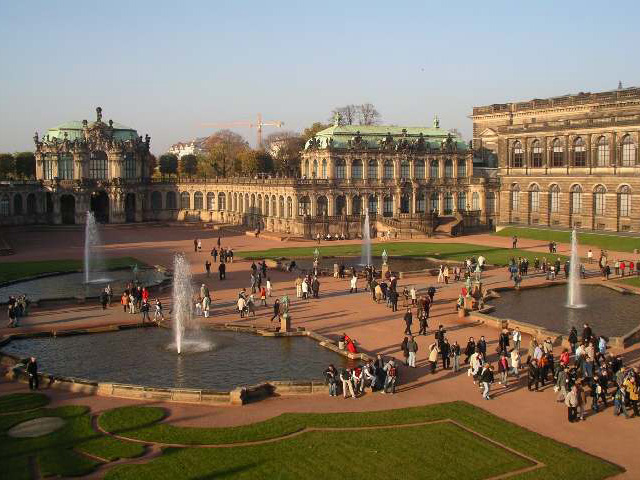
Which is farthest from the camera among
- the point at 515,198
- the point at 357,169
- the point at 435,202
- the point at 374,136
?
the point at 435,202

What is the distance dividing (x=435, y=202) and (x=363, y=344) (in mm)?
74310

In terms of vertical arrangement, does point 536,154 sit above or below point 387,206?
above

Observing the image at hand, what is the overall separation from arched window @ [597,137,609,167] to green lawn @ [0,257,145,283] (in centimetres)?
5684

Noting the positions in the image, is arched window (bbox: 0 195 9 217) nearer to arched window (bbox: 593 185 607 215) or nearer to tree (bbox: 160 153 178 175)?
tree (bbox: 160 153 178 175)

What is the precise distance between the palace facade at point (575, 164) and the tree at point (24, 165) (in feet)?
301

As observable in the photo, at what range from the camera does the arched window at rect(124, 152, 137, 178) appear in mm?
123500

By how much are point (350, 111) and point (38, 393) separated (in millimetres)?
145405

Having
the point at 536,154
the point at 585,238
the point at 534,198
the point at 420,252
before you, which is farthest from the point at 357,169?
the point at 585,238

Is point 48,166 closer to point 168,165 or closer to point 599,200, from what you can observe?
point 168,165

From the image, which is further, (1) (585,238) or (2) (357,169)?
(2) (357,169)

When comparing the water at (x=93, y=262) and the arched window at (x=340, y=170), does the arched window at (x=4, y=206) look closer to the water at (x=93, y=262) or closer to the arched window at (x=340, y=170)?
the water at (x=93, y=262)

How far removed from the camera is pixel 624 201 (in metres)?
88.3

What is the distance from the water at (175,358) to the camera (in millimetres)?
32719

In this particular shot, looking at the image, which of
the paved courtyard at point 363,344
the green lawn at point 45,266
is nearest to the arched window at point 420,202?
the paved courtyard at point 363,344
